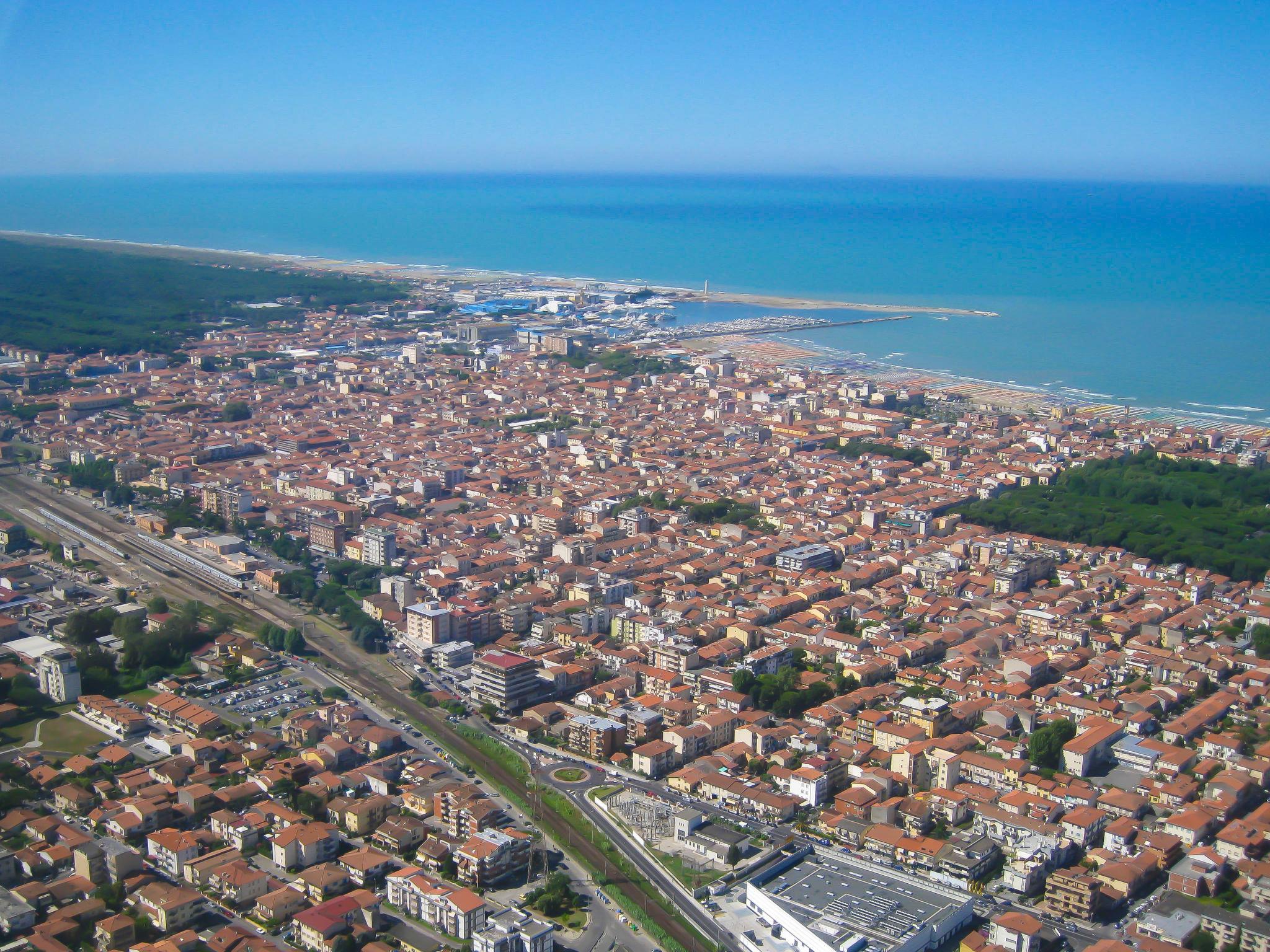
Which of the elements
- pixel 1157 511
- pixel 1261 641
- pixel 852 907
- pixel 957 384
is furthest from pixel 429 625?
pixel 957 384

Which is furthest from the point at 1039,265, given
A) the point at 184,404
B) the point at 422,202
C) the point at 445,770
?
the point at 422,202

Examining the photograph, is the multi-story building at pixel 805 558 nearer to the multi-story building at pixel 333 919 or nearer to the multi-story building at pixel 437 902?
the multi-story building at pixel 437 902

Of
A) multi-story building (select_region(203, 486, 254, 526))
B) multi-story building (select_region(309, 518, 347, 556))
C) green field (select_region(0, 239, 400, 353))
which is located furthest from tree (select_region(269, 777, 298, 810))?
green field (select_region(0, 239, 400, 353))

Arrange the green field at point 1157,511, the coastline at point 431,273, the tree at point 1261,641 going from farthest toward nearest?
the coastline at point 431,273, the green field at point 1157,511, the tree at point 1261,641

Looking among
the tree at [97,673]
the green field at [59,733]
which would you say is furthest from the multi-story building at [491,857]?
the tree at [97,673]

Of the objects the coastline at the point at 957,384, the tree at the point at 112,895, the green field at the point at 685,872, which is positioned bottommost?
the tree at the point at 112,895

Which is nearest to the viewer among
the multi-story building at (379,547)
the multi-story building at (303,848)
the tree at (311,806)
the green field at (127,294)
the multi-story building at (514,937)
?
the multi-story building at (514,937)

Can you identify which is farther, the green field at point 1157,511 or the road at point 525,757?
the green field at point 1157,511

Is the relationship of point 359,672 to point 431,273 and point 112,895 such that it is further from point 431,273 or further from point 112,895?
point 431,273
